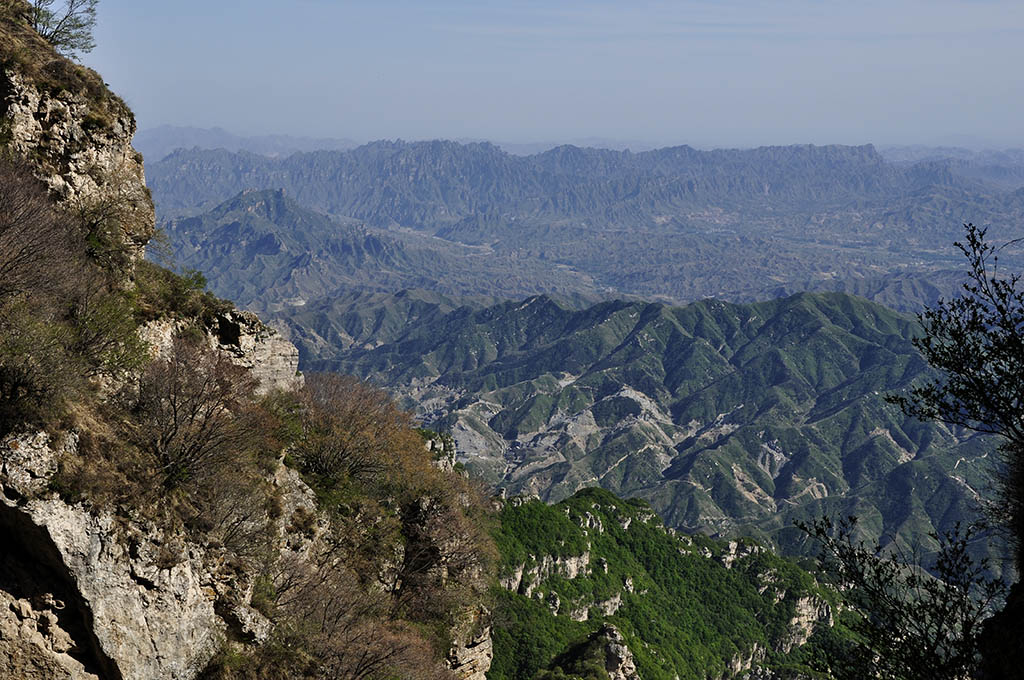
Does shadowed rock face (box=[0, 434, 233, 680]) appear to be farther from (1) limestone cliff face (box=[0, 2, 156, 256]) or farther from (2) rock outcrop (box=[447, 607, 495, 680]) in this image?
(2) rock outcrop (box=[447, 607, 495, 680])

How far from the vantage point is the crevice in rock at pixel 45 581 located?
18.2 m

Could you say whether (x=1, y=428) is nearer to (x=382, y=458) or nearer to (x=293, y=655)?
(x=293, y=655)

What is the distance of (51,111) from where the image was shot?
89.6ft

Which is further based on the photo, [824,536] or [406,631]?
[406,631]

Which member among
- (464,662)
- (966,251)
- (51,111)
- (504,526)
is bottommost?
(504,526)

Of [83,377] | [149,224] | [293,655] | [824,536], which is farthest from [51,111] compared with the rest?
[824,536]

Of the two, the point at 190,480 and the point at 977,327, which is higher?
the point at 977,327

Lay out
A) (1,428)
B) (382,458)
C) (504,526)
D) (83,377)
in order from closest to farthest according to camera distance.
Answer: (1,428) → (83,377) → (382,458) → (504,526)

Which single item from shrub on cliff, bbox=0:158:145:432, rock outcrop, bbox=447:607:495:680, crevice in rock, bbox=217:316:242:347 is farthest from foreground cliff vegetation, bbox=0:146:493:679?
rock outcrop, bbox=447:607:495:680

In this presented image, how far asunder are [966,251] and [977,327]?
189 centimetres

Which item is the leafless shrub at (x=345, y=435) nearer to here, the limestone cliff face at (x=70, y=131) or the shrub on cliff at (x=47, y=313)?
the shrub on cliff at (x=47, y=313)

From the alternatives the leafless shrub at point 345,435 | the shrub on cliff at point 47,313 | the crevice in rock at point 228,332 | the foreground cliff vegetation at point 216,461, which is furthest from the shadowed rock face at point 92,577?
the leafless shrub at point 345,435

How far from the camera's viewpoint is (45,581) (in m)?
18.8

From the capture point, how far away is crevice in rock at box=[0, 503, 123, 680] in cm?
1823
